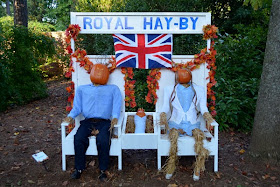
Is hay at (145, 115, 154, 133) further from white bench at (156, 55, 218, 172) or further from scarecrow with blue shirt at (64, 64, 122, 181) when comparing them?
scarecrow with blue shirt at (64, 64, 122, 181)

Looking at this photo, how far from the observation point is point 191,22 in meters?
4.43

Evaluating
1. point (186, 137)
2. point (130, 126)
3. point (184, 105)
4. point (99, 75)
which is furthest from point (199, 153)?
point (99, 75)

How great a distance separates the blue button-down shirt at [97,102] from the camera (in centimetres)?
414

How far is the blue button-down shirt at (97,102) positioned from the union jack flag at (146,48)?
0.55 meters

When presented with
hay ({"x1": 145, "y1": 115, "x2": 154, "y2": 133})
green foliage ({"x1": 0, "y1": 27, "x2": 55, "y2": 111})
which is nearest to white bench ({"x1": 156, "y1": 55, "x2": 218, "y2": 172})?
hay ({"x1": 145, "y1": 115, "x2": 154, "y2": 133})

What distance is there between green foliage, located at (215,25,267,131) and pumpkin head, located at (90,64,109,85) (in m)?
2.51

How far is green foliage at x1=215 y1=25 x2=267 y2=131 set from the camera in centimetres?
553

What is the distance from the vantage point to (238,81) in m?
5.96

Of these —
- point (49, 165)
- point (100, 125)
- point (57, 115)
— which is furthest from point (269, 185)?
point (57, 115)

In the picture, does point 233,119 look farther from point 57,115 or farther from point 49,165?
point 57,115

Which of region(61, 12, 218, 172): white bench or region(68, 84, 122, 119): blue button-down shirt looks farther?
region(68, 84, 122, 119): blue button-down shirt

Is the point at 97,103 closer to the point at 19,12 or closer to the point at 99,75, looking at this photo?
the point at 99,75

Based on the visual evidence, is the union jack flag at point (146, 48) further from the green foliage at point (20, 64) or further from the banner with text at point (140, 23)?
the green foliage at point (20, 64)

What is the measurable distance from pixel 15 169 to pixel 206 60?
3.22 m
